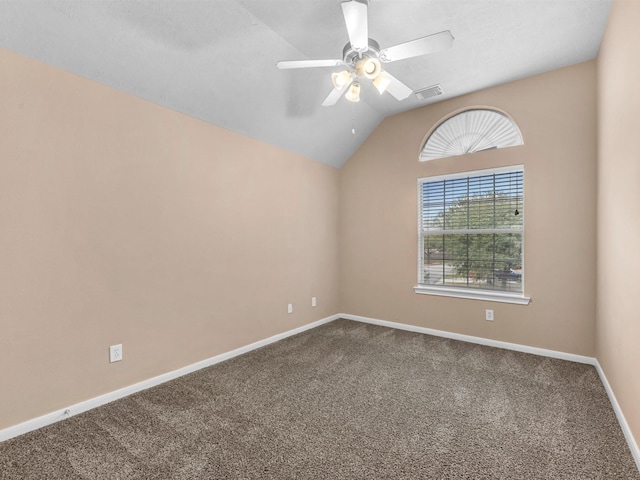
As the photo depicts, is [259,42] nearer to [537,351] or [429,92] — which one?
[429,92]

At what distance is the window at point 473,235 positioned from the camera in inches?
134

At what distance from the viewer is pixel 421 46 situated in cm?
184

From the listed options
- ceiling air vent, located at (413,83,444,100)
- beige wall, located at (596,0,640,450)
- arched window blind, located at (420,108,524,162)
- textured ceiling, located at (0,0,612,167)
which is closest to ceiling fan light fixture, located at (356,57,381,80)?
textured ceiling, located at (0,0,612,167)

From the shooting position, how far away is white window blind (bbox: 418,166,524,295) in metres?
3.41

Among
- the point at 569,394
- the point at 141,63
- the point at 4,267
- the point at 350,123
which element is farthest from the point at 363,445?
the point at 350,123

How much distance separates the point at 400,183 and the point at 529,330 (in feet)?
7.23

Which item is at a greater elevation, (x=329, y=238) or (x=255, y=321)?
(x=329, y=238)

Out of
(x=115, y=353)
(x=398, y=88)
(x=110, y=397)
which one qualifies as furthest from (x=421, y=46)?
(x=110, y=397)

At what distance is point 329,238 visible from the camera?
178 inches

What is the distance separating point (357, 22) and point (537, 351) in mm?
3431

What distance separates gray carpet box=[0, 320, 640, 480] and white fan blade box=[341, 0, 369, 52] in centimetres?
238

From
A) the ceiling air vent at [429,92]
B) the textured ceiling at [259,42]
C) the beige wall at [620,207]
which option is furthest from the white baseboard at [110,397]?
the ceiling air vent at [429,92]

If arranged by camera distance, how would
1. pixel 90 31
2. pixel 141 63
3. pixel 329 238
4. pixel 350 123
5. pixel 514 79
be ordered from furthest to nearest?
1. pixel 329 238
2. pixel 350 123
3. pixel 514 79
4. pixel 141 63
5. pixel 90 31

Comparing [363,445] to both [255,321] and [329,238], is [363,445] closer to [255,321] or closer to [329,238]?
[255,321]
